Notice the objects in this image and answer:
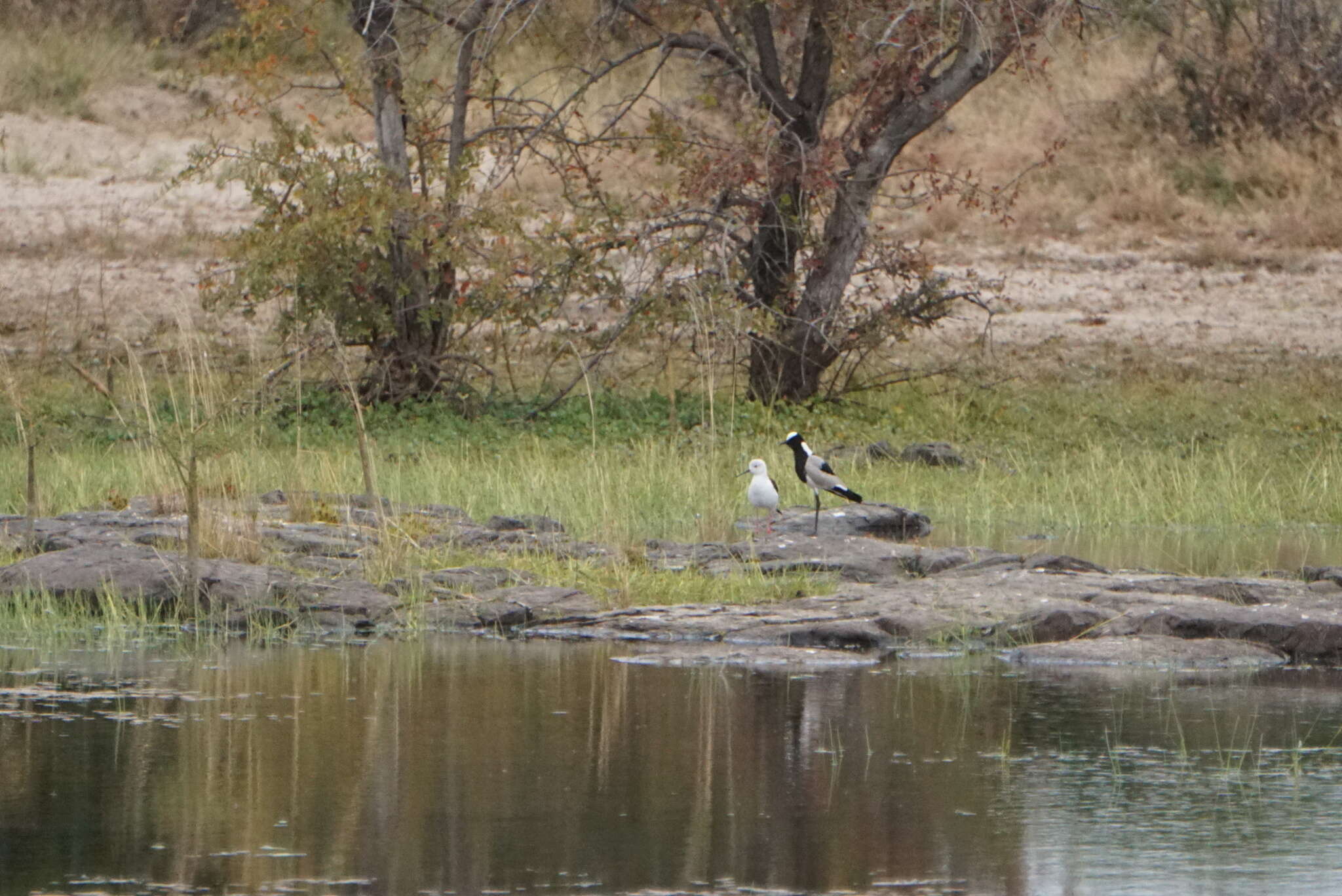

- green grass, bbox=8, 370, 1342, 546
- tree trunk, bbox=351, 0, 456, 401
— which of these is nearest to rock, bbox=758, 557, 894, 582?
green grass, bbox=8, 370, 1342, 546

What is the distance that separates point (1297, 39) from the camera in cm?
2542

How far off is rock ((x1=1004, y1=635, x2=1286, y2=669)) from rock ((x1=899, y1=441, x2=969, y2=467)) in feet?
22.1

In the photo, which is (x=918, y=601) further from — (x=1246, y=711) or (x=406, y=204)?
(x=406, y=204)

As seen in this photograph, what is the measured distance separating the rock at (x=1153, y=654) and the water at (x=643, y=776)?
0.61ft

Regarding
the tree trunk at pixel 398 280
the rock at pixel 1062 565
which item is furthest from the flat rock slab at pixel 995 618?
the tree trunk at pixel 398 280

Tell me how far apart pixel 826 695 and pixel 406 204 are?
8.94 meters

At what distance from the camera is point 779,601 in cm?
895

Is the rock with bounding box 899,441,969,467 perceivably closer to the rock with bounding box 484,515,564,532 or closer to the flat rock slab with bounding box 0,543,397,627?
the rock with bounding box 484,515,564,532

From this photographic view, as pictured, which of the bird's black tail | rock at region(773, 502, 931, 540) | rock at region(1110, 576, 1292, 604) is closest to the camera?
rock at region(1110, 576, 1292, 604)

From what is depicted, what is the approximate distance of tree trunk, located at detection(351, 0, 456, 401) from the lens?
1579 centimetres

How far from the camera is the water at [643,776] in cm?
494

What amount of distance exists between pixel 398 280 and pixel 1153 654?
9570 mm

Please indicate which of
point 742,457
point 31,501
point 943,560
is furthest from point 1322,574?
point 31,501

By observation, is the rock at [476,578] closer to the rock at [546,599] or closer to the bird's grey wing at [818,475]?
the rock at [546,599]
